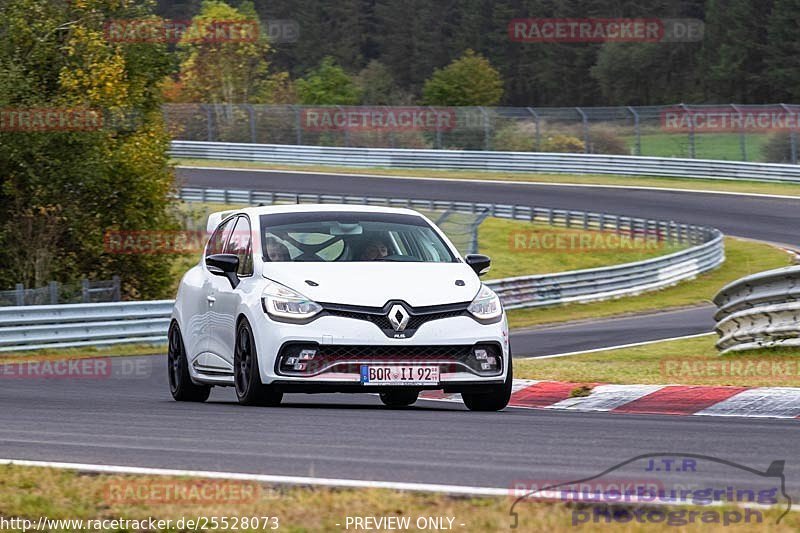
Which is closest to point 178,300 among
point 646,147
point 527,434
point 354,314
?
point 354,314

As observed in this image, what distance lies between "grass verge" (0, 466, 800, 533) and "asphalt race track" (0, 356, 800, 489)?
518 mm

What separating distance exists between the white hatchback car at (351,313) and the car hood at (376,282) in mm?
10

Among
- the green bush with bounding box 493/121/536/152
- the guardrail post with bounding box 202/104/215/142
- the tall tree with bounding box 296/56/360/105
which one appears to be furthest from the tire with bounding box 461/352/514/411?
the tall tree with bounding box 296/56/360/105

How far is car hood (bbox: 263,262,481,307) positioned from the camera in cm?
991

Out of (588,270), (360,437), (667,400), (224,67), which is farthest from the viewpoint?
(224,67)

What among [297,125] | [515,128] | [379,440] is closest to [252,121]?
[297,125]

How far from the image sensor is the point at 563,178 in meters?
54.5

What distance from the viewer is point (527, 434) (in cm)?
811

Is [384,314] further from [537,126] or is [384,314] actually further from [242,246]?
[537,126]

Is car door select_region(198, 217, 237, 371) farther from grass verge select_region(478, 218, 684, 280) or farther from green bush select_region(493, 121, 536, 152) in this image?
green bush select_region(493, 121, 536, 152)

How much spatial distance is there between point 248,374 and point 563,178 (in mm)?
45104

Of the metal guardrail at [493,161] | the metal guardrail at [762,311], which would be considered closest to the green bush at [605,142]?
the metal guardrail at [493,161]

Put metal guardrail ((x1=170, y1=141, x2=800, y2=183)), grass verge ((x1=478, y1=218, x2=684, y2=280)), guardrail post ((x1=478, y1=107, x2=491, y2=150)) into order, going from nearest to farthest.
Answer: grass verge ((x1=478, y1=218, x2=684, y2=280)) < metal guardrail ((x1=170, y1=141, x2=800, y2=183)) < guardrail post ((x1=478, y1=107, x2=491, y2=150))

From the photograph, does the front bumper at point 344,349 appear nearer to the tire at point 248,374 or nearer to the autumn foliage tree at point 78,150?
the tire at point 248,374
